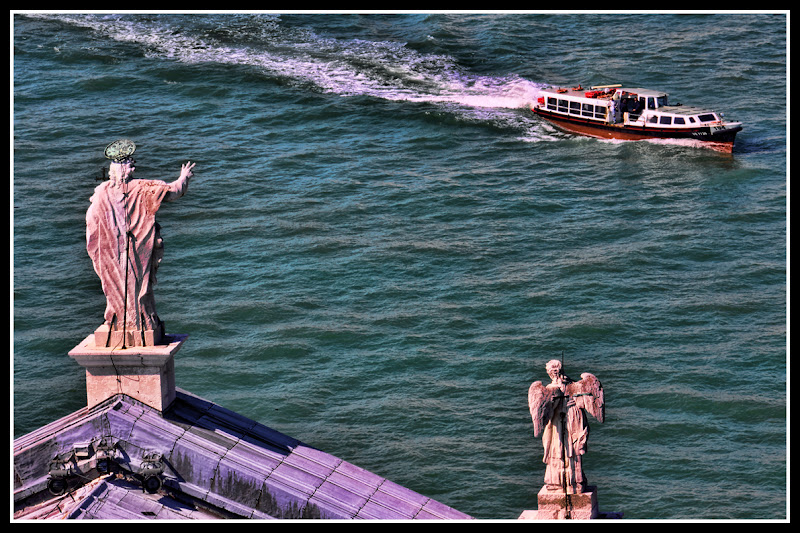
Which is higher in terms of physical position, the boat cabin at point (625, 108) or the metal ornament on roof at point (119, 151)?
the metal ornament on roof at point (119, 151)

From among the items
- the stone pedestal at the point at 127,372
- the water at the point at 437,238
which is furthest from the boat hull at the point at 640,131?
the stone pedestal at the point at 127,372

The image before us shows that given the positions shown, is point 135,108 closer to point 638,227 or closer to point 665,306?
point 638,227

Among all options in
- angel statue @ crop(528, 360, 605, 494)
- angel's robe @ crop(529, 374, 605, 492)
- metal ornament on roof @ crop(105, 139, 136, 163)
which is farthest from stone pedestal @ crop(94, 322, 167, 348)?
angel's robe @ crop(529, 374, 605, 492)

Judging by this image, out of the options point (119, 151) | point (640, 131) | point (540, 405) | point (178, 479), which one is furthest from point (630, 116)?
point (178, 479)

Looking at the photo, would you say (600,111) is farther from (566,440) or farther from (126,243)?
(566,440)

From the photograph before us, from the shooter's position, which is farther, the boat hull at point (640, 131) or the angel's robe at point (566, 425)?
the boat hull at point (640, 131)

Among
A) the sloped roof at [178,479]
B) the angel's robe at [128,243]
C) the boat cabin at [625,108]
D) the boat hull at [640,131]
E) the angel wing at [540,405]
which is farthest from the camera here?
the boat cabin at [625,108]

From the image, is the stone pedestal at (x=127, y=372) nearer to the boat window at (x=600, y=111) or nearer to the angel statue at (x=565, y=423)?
the angel statue at (x=565, y=423)
